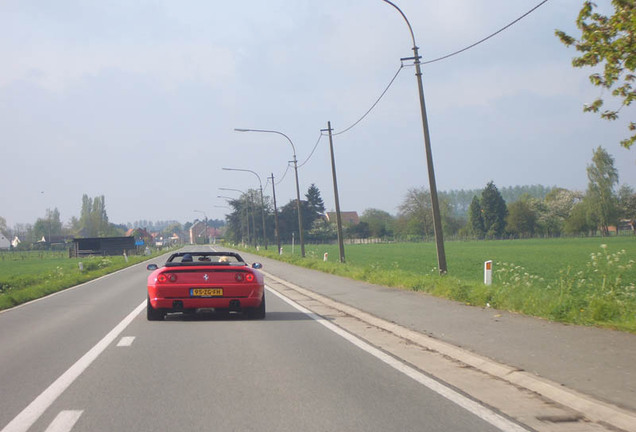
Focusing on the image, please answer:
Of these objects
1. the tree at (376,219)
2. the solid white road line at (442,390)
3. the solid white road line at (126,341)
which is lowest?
the solid white road line at (442,390)

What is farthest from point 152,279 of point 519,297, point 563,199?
point 563,199

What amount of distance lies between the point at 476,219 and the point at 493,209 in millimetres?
4028

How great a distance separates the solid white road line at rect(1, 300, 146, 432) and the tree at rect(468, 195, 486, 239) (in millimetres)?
123690

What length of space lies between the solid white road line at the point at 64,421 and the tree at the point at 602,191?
115 meters

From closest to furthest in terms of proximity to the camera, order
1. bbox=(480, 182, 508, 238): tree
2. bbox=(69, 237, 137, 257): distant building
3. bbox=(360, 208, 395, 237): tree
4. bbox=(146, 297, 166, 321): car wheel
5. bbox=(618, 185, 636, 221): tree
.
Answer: bbox=(146, 297, 166, 321): car wheel < bbox=(69, 237, 137, 257): distant building < bbox=(618, 185, 636, 221): tree < bbox=(480, 182, 508, 238): tree < bbox=(360, 208, 395, 237): tree

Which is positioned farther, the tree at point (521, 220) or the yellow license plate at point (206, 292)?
the tree at point (521, 220)

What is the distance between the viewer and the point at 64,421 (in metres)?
5.44

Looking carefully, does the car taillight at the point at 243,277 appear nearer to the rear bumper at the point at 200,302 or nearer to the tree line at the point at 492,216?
the rear bumper at the point at 200,302

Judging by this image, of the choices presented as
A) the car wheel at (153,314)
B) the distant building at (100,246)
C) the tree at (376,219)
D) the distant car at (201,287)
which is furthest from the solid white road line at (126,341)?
the tree at (376,219)

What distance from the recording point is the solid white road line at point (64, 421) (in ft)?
17.0

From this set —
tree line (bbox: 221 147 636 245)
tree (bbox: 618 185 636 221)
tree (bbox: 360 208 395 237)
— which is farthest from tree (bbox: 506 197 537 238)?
tree (bbox: 360 208 395 237)

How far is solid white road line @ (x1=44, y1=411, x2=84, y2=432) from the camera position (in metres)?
5.19

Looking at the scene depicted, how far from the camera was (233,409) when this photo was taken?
584 cm

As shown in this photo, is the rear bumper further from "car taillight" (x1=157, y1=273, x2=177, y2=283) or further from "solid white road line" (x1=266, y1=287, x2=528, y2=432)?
"solid white road line" (x1=266, y1=287, x2=528, y2=432)
